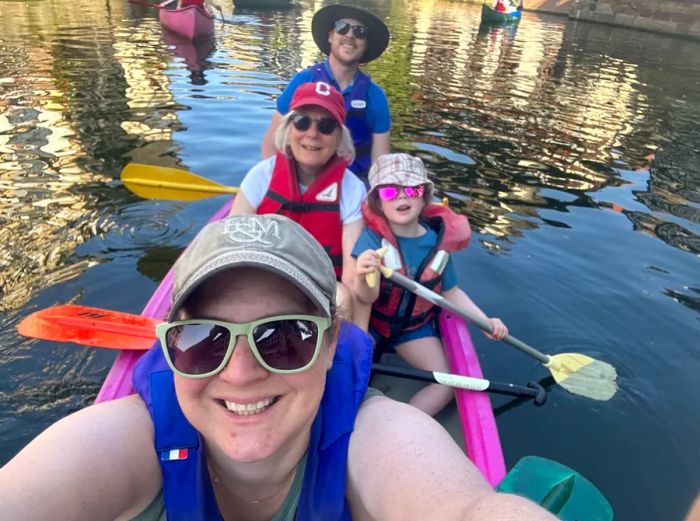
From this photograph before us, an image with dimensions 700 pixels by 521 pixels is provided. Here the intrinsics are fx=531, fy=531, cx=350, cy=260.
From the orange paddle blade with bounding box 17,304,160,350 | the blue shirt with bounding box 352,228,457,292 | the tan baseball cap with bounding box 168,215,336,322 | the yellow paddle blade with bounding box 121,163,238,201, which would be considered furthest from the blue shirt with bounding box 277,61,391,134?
the tan baseball cap with bounding box 168,215,336,322

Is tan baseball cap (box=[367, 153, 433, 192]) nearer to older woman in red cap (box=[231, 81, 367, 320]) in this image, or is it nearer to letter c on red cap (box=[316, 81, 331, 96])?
older woman in red cap (box=[231, 81, 367, 320])

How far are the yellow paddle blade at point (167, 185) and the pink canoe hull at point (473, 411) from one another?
10.1 feet

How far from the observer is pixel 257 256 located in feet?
4.14

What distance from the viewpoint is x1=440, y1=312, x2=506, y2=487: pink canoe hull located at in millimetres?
2514

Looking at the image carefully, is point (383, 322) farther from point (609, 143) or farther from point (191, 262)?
point (609, 143)

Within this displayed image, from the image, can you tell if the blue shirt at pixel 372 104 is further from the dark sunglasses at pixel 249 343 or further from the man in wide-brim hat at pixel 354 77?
the dark sunglasses at pixel 249 343

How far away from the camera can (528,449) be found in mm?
3381

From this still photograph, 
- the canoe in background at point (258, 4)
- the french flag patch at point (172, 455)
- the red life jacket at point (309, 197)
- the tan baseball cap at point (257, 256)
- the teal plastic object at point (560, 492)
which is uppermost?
the tan baseball cap at point (257, 256)

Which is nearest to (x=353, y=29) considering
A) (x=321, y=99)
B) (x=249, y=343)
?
(x=321, y=99)

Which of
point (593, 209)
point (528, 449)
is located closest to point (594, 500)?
point (528, 449)

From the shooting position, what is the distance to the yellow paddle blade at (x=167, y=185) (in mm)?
5660

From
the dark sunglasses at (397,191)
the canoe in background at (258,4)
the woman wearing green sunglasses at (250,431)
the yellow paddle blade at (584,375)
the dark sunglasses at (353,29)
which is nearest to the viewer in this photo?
the woman wearing green sunglasses at (250,431)

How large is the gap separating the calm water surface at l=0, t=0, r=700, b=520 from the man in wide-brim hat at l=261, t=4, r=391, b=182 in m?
1.49

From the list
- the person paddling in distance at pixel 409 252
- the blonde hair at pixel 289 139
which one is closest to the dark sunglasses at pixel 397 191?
the person paddling in distance at pixel 409 252
